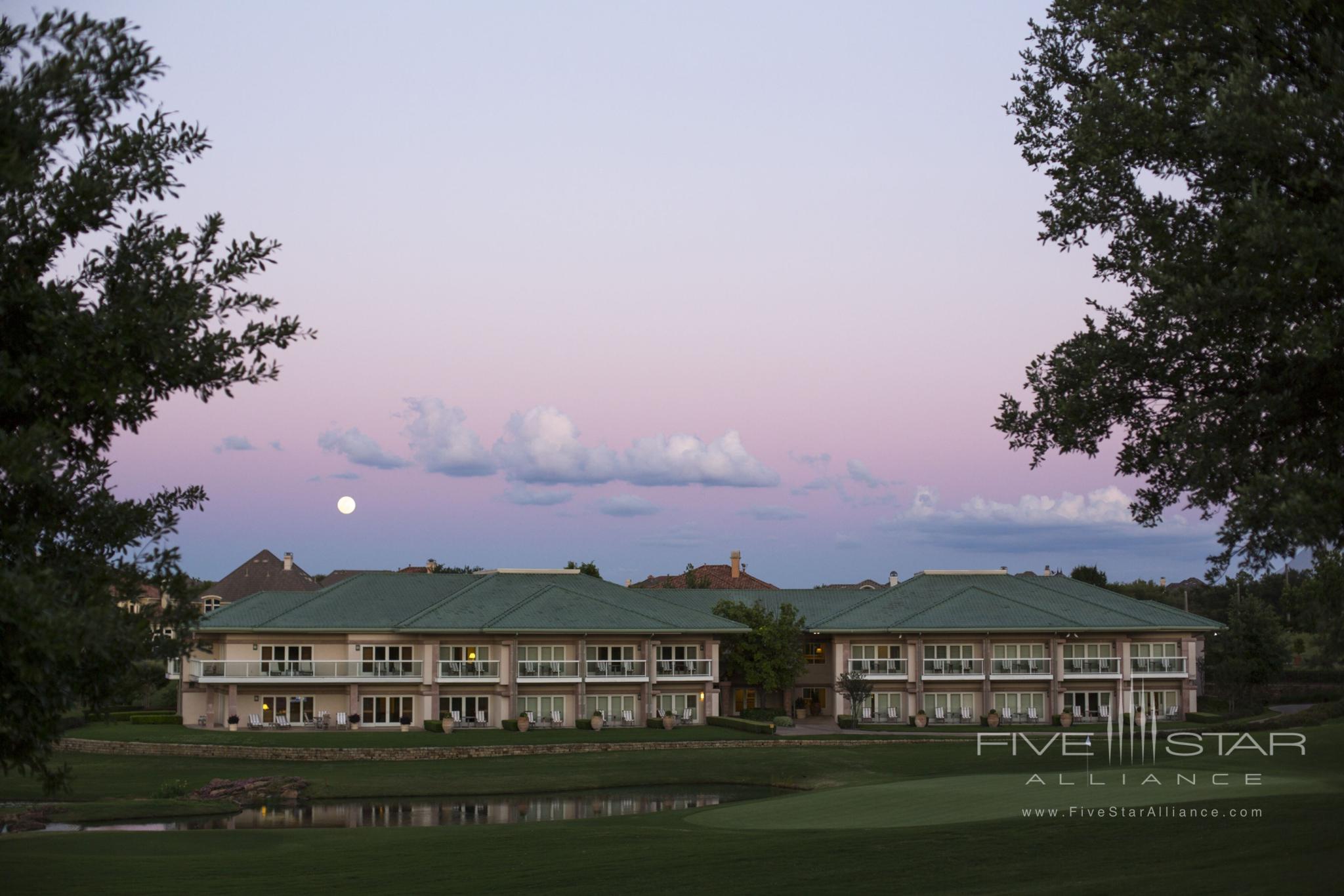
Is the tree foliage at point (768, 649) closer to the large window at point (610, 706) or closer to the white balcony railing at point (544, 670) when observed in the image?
the large window at point (610, 706)

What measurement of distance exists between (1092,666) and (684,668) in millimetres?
21934

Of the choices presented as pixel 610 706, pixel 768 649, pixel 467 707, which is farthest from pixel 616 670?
pixel 768 649

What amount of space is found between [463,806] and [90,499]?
31500 mm

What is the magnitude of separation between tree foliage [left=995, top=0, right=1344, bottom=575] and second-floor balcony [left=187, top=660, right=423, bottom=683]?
169ft

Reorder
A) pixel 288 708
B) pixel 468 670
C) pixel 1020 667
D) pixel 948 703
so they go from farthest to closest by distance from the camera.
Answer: pixel 948 703, pixel 1020 667, pixel 468 670, pixel 288 708

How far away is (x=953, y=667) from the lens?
68.5 m

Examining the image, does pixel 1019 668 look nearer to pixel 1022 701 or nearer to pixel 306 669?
pixel 1022 701

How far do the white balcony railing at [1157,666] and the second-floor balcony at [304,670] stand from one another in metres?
37.8

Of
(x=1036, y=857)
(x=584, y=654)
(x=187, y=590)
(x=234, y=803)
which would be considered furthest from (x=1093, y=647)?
(x=187, y=590)

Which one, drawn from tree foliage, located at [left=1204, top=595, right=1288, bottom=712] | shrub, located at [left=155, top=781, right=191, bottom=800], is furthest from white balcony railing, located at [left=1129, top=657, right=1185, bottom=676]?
shrub, located at [left=155, top=781, right=191, bottom=800]

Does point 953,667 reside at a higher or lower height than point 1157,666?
higher

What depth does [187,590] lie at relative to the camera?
12102 millimetres

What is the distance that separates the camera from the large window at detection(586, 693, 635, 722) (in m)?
65.9

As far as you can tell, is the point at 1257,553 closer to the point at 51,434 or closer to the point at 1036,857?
the point at 1036,857
